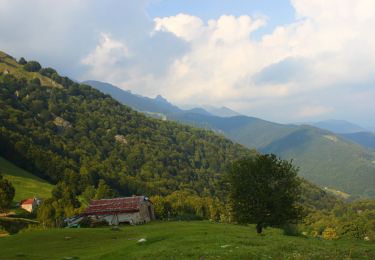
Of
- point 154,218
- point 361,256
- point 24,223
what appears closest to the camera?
point 361,256

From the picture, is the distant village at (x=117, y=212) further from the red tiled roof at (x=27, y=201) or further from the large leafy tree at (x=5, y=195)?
the red tiled roof at (x=27, y=201)

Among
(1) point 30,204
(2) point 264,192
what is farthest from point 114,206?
(2) point 264,192

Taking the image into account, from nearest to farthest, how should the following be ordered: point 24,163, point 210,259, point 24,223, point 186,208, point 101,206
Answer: point 210,259 < point 24,223 < point 101,206 < point 186,208 < point 24,163

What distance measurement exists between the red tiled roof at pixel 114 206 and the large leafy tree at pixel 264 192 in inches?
1955

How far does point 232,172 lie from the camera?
61.2 m

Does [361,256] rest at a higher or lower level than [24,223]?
higher

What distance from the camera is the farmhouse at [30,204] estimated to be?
12100 centimetres

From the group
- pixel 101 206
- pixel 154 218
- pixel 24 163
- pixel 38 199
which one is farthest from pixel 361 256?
pixel 24 163

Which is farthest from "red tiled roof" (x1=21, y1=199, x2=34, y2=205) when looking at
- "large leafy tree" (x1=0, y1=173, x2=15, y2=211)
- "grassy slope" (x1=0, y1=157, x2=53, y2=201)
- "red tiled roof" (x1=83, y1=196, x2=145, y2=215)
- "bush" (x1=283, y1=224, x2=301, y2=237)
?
"bush" (x1=283, y1=224, x2=301, y2=237)

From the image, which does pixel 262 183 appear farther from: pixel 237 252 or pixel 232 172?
pixel 237 252

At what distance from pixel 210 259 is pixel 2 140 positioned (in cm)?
17746

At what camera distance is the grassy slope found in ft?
449

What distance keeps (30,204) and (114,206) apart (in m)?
30.8

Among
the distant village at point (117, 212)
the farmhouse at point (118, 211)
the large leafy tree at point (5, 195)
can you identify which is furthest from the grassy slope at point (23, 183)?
the farmhouse at point (118, 211)
